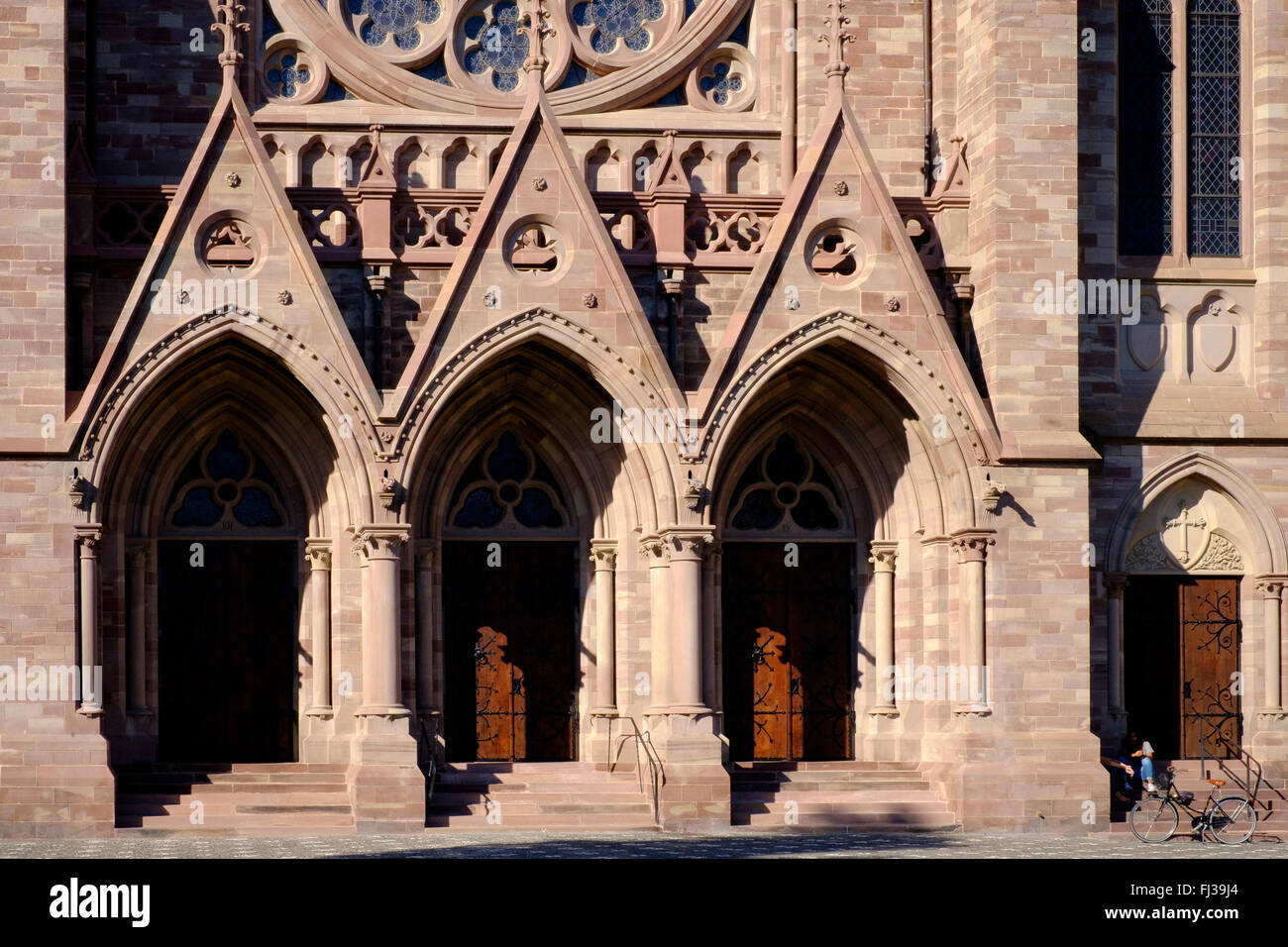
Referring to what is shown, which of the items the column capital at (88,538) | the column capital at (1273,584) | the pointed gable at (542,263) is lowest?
the column capital at (1273,584)

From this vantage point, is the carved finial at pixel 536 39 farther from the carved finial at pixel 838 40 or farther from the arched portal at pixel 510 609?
the arched portal at pixel 510 609

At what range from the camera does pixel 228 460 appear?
2633 cm

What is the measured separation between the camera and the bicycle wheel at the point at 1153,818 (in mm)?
24453

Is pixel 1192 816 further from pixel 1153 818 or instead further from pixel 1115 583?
pixel 1115 583

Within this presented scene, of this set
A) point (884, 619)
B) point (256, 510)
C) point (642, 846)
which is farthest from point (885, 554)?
point (256, 510)

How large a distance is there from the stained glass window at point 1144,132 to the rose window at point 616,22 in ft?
19.0

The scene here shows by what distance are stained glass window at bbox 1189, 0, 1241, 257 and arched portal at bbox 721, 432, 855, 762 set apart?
18.4 ft

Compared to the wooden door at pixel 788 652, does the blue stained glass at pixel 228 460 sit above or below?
above

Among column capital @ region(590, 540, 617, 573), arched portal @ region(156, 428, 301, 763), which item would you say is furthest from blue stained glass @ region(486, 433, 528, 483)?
arched portal @ region(156, 428, 301, 763)

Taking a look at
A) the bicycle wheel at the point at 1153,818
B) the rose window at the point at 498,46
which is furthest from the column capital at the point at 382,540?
the bicycle wheel at the point at 1153,818

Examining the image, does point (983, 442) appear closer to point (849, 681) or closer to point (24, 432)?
point (849, 681)

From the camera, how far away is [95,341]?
25172 millimetres

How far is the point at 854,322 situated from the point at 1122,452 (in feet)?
12.7

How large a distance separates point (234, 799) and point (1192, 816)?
10.5 m
